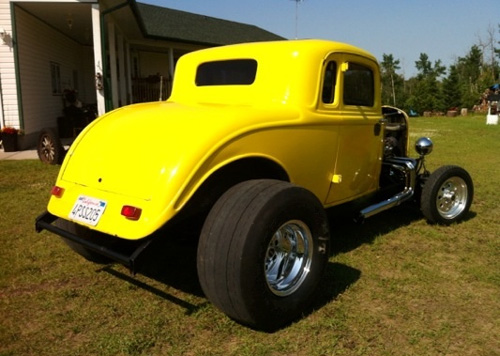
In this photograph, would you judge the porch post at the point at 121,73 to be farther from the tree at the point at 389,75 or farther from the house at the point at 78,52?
the tree at the point at 389,75

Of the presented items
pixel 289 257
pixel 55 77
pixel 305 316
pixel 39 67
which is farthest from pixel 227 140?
pixel 55 77

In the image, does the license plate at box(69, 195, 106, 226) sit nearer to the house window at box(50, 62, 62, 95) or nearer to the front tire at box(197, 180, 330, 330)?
the front tire at box(197, 180, 330, 330)

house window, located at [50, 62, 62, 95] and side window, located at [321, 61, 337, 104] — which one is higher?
house window, located at [50, 62, 62, 95]

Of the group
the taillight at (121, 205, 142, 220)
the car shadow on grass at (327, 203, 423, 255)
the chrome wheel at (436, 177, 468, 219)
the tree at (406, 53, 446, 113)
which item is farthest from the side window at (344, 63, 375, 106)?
the tree at (406, 53, 446, 113)

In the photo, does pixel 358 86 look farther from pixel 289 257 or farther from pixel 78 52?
pixel 78 52

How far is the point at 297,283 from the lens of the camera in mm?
3086

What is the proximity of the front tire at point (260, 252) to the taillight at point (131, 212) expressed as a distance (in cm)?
42

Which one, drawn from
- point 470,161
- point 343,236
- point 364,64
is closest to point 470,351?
point 343,236

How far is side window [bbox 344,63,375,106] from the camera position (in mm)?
4035

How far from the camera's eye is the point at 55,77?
582 inches

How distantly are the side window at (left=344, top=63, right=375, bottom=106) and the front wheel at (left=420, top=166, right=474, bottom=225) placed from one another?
1.28m

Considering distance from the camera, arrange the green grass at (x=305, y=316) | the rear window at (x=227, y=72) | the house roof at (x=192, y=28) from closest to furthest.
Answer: the green grass at (x=305, y=316) < the rear window at (x=227, y=72) < the house roof at (x=192, y=28)

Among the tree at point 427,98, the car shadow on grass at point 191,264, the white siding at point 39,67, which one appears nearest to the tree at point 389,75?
the tree at point 427,98

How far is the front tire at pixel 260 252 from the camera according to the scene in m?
2.62
